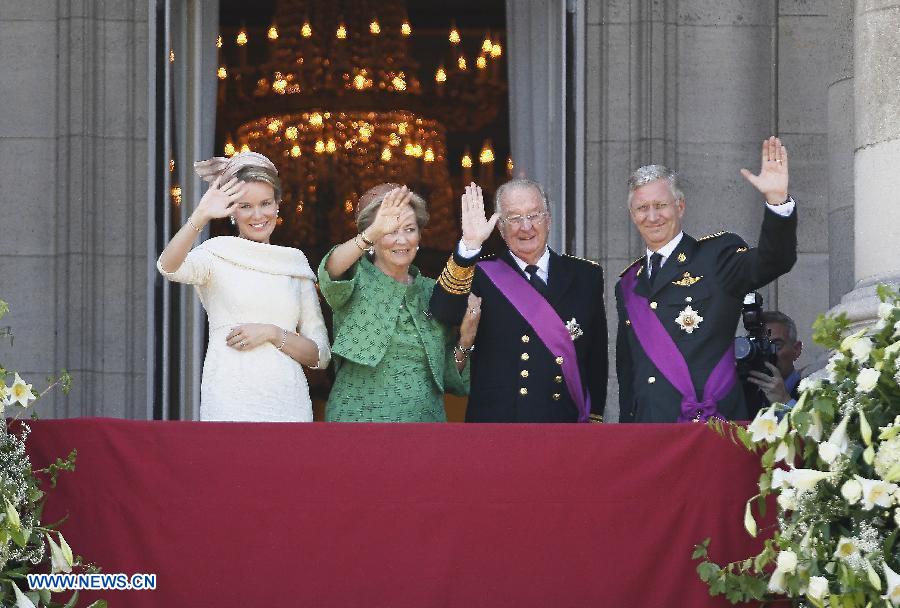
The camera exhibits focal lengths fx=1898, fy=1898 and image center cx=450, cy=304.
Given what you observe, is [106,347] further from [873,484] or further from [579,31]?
[873,484]

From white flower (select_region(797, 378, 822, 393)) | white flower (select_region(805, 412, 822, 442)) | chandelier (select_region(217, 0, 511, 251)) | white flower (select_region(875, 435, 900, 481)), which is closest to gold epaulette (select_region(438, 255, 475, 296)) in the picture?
white flower (select_region(797, 378, 822, 393))

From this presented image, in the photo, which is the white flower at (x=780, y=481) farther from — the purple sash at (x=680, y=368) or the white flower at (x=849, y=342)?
the purple sash at (x=680, y=368)

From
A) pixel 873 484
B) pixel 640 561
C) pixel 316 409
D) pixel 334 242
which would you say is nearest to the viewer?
pixel 873 484

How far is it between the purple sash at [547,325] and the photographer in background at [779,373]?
64 centimetres

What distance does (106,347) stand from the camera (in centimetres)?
956

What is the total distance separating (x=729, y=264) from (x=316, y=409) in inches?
251

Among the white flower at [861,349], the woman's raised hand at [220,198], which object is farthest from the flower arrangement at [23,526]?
the white flower at [861,349]

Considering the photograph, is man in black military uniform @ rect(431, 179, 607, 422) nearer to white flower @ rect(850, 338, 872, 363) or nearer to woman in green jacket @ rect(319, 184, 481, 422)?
woman in green jacket @ rect(319, 184, 481, 422)

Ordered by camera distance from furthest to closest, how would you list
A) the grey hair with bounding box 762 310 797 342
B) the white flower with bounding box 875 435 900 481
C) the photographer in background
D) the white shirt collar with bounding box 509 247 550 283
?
the grey hair with bounding box 762 310 797 342
the white shirt collar with bounding box 509 247 550 283
the photographer in background
the white flower with bounding box 875 435 900 481

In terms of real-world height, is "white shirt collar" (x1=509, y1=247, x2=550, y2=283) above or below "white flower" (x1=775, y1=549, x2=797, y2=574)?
above

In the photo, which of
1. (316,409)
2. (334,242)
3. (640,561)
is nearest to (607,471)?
(640,561)

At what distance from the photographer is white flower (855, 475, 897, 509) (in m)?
5.53

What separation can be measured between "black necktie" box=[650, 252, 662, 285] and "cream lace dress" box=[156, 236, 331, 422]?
4.09 ft

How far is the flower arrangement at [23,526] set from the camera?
5578 mm
